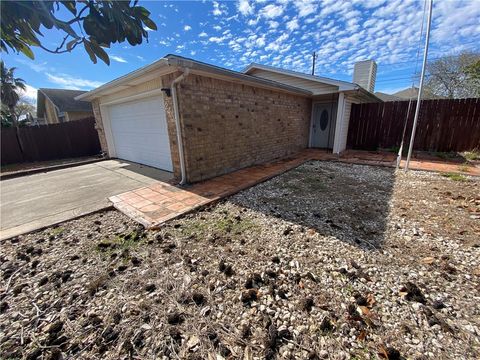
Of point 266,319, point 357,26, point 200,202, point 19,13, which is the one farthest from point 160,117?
point 357,26

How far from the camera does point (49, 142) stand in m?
10.3

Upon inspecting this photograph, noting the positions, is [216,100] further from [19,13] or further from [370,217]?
[19,13]

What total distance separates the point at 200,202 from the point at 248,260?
184cm

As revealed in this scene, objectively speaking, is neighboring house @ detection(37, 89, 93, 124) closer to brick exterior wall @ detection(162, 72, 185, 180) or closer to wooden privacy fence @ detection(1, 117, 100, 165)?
wooden privacy fence @ detection(1, 117, 100, 165)

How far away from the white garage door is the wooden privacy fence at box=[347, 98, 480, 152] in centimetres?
806

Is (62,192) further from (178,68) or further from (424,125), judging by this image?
(424,125)

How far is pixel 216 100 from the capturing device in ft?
17.3

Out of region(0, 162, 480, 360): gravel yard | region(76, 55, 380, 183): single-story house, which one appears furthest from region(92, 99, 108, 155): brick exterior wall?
region(0, 162, 480, 360): gravel yard

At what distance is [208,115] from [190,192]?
1.92 metres

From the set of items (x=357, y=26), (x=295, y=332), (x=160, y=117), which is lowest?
(x=295, y=332)

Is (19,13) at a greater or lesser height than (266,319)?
greater

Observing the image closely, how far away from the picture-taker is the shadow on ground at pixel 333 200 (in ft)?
10.1

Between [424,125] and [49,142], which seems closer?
[424,125]

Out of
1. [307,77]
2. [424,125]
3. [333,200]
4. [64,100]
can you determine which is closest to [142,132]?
[333,200]
